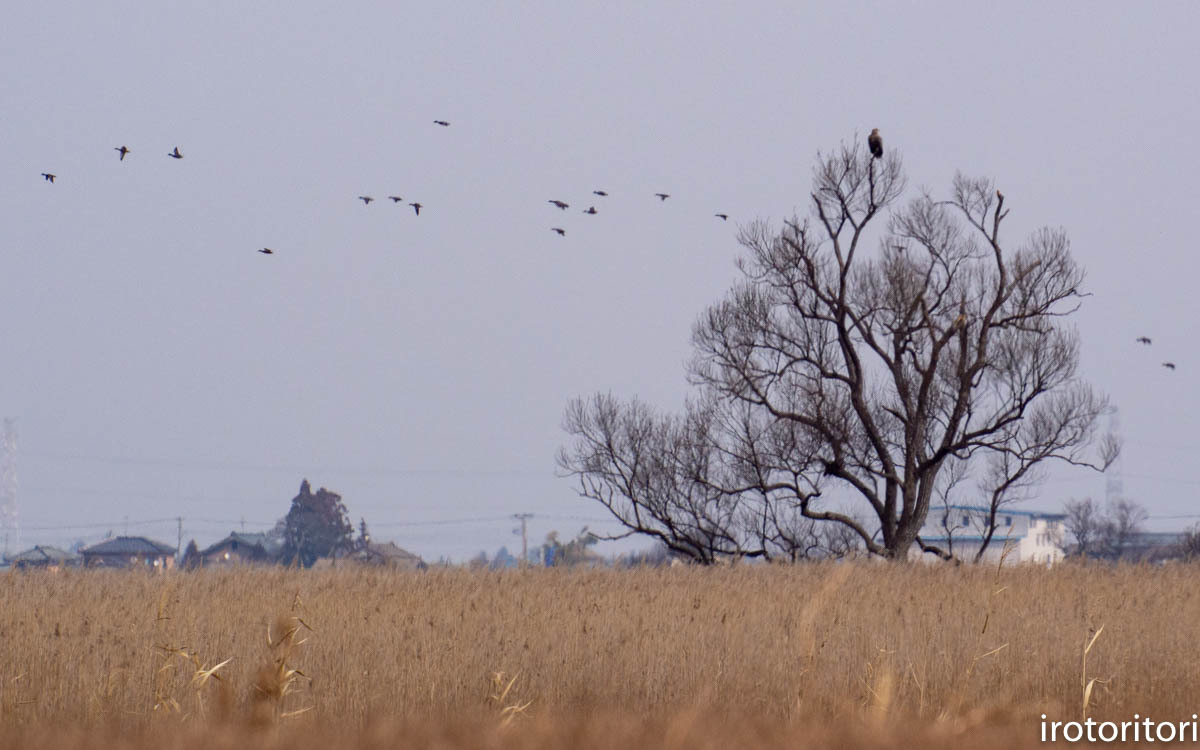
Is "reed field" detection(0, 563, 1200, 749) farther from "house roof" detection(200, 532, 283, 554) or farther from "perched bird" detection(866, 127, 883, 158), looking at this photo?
"house roof" detection(200, 532, 283, 554)

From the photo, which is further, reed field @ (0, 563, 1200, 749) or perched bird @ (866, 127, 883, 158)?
perched bird @ (866, 127, 883, 158)

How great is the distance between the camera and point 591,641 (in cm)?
986

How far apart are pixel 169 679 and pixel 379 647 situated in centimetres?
201

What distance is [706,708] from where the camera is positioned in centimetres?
114

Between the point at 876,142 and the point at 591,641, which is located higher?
the point at 876,142

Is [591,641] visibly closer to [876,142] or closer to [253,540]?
[876,142]

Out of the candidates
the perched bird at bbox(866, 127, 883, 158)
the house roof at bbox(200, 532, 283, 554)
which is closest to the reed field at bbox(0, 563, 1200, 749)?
the perched bird at bbox(866, 127, 883, 158)

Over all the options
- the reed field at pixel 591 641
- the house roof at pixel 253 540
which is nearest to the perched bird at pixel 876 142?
the reed field at pixel 591 641

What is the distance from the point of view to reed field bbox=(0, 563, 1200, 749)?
7.46m

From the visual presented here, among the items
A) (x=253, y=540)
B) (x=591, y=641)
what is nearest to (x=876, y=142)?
(x=591, y=641)

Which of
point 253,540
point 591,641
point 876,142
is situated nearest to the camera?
point 591,641

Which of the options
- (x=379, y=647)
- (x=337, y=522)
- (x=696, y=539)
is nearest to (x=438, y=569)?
(x=379, y=647)

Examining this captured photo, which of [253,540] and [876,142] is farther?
[253,540]

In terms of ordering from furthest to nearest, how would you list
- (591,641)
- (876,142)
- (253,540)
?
(253,540), (876,142), (591,641)
